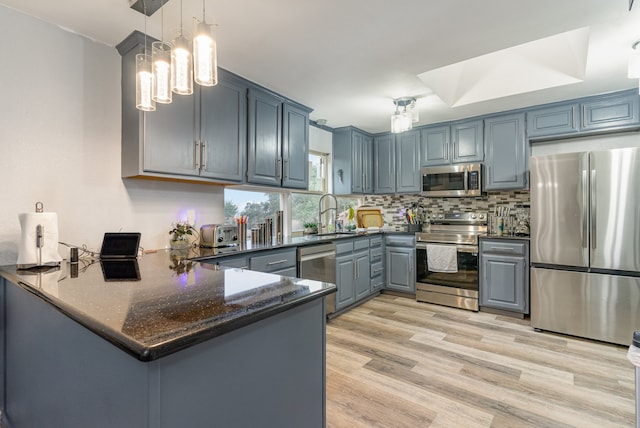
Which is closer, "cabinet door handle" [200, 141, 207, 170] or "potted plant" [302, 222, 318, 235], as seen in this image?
"cabinet door handle" [200, 141, 207, 170]

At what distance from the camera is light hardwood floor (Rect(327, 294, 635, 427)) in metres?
1.74

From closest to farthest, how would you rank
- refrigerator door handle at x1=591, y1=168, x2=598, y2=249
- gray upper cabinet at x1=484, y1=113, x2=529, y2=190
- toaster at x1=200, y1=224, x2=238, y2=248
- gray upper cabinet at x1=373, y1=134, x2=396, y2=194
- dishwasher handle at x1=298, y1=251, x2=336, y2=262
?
1. toaster at x1=200, y1=224, x2=238, y2=248
2. refrigerator door handle at x1=591, y1=168, x2=598, y2=249
3. dishwasher handle at x1=298, y1=251, x2=336, y2=262
4. gray upper cabinet at x1=484, y1=113, x2=529, y2=190
5. gray upper cabinet at x1=373, y1=134, x2=396, y2=194

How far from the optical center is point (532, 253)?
308 cm

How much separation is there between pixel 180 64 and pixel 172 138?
3.58 ft

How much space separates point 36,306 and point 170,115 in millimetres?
1447

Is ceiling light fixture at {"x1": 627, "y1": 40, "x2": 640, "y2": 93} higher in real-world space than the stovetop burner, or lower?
higher

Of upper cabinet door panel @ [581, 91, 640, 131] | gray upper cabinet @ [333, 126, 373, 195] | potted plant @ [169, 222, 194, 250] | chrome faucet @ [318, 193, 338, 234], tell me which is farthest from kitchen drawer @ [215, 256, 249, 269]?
upper cabinet door panel @ [581, 91, 640, 131]

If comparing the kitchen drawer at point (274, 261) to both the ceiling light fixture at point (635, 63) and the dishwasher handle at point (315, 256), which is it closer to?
the dishwasher handle at point (315, 256)

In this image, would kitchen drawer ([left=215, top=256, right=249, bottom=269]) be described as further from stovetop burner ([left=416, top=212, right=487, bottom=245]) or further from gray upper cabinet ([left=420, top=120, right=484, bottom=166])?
gray upper cabinet ([left=420, top=120, right=484, bottom=166])

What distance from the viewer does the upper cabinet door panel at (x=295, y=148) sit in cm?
317

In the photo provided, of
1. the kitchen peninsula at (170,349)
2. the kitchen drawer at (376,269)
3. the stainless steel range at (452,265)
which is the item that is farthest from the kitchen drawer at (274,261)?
the stainless steel range at (452,265)

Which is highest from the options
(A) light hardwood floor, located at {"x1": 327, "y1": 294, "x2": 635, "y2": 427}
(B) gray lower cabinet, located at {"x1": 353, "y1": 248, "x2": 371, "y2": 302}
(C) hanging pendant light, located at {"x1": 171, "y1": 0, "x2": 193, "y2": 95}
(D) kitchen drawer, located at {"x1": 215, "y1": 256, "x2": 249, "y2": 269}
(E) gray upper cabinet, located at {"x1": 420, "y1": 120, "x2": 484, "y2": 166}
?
(E) gray upper cabinet, located at {"x1": 420, "y1": 120, "x2": 484, "y2": 166}

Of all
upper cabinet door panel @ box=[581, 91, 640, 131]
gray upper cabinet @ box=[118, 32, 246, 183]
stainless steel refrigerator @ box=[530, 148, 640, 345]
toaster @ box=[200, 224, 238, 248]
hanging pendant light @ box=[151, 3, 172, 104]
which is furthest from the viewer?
upper cabinet door panel @ box=[581, 91, 640, 131]

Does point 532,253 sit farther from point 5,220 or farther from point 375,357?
point 5,220
